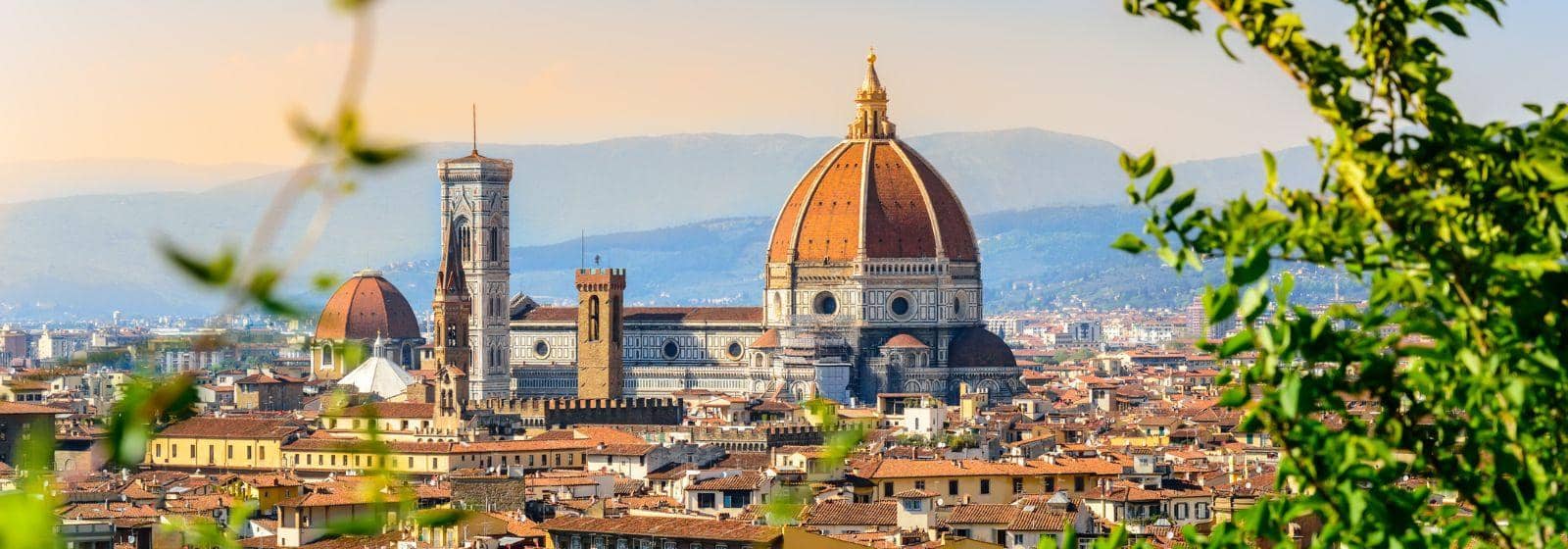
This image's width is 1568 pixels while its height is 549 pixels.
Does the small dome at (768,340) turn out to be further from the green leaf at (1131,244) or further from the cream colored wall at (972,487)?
the green leaf at (1131,244)

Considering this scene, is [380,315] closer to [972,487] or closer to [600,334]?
[600,334]

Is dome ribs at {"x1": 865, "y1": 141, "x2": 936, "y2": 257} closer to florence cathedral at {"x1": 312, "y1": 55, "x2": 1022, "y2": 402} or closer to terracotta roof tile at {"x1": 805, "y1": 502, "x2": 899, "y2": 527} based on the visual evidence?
florence cathedral at {"x1": 312, "y1": 55, "x2": 1022, "y2": 402}

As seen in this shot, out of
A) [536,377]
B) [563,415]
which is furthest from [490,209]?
[563,415]

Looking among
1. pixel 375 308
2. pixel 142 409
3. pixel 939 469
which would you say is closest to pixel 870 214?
pixel 375 308

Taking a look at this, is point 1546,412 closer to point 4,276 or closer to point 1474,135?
point 1474,135

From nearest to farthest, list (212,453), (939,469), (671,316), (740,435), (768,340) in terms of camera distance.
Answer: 1. (939,469)
2. (212,453)
3. (740,435)
4. (768,340)
5. (671,316)

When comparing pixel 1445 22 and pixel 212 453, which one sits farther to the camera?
pixel 212 453
